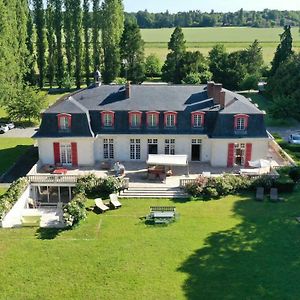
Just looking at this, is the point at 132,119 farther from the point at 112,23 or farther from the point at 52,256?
the point at 112,23

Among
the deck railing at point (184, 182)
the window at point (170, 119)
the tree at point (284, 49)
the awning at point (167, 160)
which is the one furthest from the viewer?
the tree at point (284, 49)

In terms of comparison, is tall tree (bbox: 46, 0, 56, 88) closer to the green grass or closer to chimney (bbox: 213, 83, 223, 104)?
the green grass

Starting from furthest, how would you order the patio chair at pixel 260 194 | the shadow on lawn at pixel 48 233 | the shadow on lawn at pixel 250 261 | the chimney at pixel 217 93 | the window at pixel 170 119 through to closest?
the chimney at pixel 217 93 < the window at pixel 170 119 < the patio chair at pixel 260 194 < the shadow on lawn at pixel 48 233 < the shadow on lawn at pixel 250 261

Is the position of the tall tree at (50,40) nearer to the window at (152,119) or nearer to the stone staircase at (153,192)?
the window at (152,119)

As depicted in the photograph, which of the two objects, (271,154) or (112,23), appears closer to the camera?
(271,154)

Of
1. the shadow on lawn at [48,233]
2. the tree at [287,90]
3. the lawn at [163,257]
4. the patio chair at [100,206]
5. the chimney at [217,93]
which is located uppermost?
the chimney at [217,93]

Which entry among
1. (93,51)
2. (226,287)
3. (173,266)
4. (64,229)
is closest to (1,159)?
(64,229)

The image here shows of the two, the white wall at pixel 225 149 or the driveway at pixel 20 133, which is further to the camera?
the driveway at pixel 20 133

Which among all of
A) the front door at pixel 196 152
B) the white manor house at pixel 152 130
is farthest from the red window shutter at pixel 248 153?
the front door at pixel 196 152
